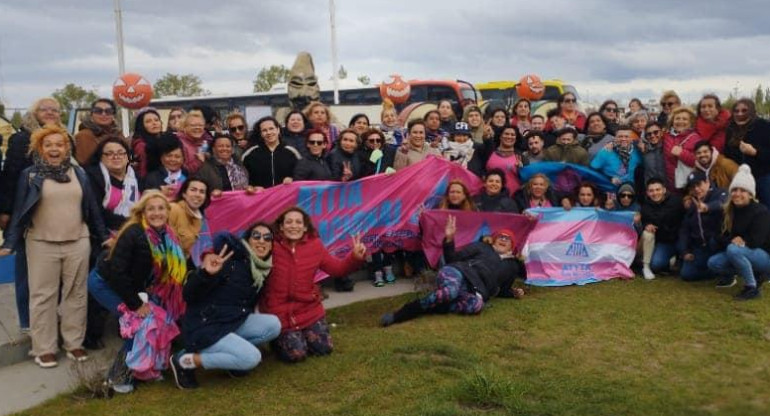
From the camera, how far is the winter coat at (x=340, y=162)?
25.2 feet

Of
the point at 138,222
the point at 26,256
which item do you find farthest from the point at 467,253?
the point at 26,256

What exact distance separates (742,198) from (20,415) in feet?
21.8

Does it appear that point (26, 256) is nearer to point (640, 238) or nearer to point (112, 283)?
point (112, 283)

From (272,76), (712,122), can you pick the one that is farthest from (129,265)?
(272,76)

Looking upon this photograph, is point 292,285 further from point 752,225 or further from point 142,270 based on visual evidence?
point 752,225

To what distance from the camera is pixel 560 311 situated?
21.1 feet

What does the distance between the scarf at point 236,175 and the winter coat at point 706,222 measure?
16.0 ft

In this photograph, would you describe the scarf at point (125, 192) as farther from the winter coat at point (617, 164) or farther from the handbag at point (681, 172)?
the handbag at point (681, 172)

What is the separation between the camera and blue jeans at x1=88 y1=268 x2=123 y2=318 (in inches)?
192

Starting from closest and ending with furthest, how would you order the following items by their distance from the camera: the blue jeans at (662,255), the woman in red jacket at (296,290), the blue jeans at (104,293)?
the blue jeans at (104,293) < the woman in red jacket at (296,290) < the blue jeans at (662,255)

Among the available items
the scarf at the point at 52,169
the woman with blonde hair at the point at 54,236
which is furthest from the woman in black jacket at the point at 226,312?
the scarf at the point at 52,169

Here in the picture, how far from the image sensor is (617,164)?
27.2 ft

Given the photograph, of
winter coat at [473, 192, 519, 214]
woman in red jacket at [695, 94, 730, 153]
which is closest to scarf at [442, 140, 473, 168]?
winter coat at [473, 192, 519, 214]

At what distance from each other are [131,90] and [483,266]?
9.88 metres
